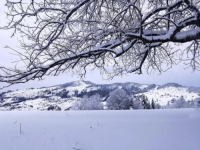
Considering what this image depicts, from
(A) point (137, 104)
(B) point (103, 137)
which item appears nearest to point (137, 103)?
(A) point (137, 104)

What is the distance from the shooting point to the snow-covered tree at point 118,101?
1155 inches

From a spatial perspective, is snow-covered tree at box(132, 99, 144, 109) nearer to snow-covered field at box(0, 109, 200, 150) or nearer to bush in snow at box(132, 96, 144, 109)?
bush in snow at box(132, 96, 144, 109)

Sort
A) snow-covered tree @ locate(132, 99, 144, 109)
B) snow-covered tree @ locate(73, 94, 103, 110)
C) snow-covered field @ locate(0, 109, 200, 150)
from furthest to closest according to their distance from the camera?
snow-covered tree @ locate(73, 94, 103, 110) < snow-covered tree @ locate(132, 99, 144, 109) < snow-covered field @ locate(0, 109, 200, 150)

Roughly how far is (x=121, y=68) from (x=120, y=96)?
917 inches

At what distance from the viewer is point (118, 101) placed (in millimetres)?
29719

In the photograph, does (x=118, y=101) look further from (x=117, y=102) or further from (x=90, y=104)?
(x=90, y=104)

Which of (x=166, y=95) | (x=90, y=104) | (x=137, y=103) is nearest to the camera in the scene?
(x=137, y=103)

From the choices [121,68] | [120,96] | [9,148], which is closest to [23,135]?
[9,148]

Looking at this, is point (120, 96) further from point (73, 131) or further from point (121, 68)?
point (73, 131)

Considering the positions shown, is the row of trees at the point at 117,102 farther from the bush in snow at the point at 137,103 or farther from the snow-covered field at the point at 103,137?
the snow-covered field at the point at 103,137

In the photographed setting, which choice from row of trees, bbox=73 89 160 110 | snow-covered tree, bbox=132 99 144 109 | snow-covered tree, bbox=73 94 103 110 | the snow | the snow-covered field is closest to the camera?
the snow-covered field

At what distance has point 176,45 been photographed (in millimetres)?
7230

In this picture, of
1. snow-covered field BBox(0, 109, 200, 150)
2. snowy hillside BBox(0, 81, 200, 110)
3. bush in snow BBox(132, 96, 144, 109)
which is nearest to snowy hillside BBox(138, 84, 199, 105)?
snowy hillside BBox(0, 81, 200, 110)

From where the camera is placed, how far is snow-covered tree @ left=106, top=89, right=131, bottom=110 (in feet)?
96.3
